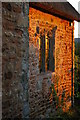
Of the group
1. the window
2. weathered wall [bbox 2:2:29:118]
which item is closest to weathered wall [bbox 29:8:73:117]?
the window

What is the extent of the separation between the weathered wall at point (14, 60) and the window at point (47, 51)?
6.72ft

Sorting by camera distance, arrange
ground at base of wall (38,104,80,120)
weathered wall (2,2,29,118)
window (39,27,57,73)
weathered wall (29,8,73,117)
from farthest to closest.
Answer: ground at base of wall (38,104,80,120) < window (39,27,57,73) < weathered wall (29,8,73,117) < weathered wall (2,2,29,118)

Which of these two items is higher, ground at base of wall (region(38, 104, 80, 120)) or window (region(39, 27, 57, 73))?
window (region(39, 27, 57, 73))

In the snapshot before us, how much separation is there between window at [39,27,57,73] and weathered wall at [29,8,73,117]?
0.15 m

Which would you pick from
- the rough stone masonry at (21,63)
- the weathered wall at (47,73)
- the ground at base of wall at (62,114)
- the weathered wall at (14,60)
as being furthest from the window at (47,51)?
the weathered wall at (14,60)

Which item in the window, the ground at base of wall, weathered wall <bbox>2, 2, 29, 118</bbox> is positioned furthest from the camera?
the ground at base of wall

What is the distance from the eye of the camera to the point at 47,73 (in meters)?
6.36

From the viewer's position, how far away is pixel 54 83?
674 centimetres

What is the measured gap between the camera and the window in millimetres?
6191

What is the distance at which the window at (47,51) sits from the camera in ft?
20.3

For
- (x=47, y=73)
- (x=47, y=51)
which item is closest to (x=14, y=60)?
(x=47, y=73)

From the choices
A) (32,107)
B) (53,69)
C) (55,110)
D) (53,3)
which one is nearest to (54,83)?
(53,69)

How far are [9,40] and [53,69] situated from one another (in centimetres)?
328

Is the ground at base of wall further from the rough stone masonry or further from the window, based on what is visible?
the window
